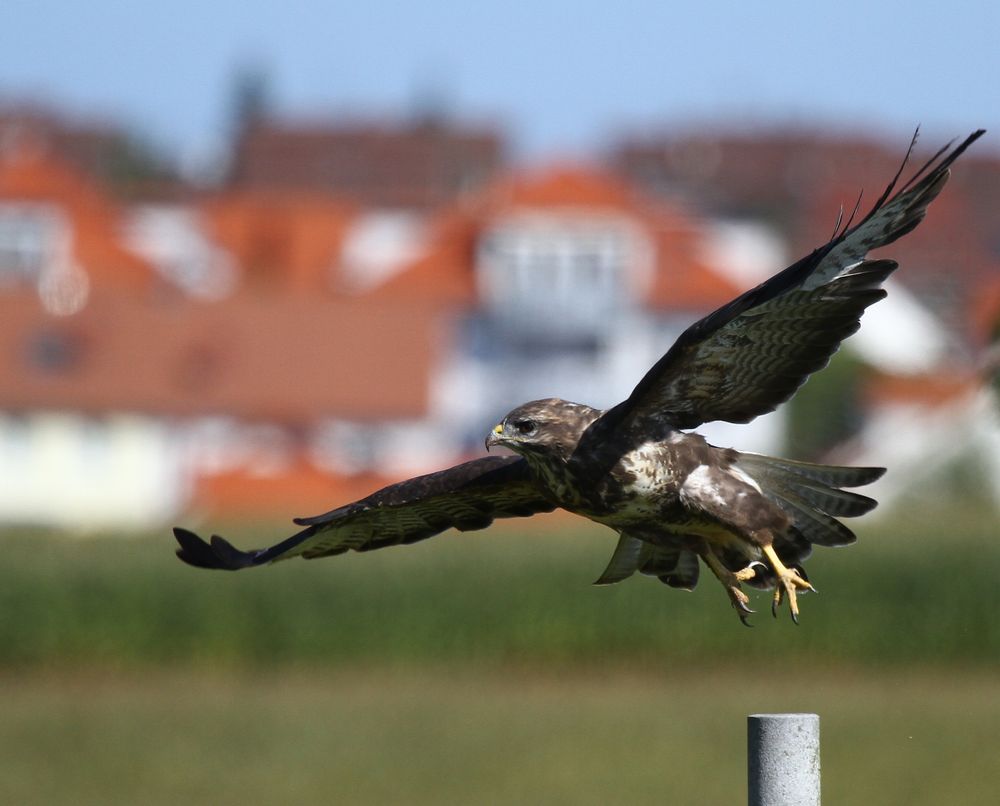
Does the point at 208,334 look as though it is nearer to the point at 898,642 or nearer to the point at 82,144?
the point at 898,642

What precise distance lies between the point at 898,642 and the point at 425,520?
1872 cm

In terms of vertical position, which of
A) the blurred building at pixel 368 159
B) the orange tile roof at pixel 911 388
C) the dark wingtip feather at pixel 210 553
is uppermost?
the blurred building at pixel 368 159

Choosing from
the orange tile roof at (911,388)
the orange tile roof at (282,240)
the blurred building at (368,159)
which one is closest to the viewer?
the orange tile roof at (911,388)

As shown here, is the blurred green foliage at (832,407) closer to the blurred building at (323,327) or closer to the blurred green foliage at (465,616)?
the blurred building at (323,327)

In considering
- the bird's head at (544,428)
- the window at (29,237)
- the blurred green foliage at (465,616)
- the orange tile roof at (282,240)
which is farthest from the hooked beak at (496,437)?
the window at (29,237)

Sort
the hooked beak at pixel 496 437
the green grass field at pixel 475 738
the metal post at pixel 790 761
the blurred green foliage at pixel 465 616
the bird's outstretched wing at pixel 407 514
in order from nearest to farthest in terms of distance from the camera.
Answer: the metal post at pixel 790 761, the hooked beak at pixel 496 437, the bird's outstretched wing at pixel 407 514, the green grass field at pixel 475 738, the blurred green foliage at pixel 465 616

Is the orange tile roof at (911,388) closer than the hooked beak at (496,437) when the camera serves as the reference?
No

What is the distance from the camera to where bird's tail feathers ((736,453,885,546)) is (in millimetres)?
7324

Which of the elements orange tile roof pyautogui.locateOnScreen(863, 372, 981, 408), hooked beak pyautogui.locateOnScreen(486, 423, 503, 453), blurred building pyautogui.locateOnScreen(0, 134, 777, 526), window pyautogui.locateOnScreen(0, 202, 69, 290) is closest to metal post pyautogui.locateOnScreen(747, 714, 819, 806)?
hooked beak pyautogui.locateOnScreen(486, 423, 503, 453)

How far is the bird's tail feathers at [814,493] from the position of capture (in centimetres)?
732

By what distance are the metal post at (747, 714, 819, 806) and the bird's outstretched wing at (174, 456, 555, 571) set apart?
2.11 meters

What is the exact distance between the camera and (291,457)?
59.0 metres

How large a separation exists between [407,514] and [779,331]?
2.01 meters

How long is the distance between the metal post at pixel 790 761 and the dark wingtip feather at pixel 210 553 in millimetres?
2866
